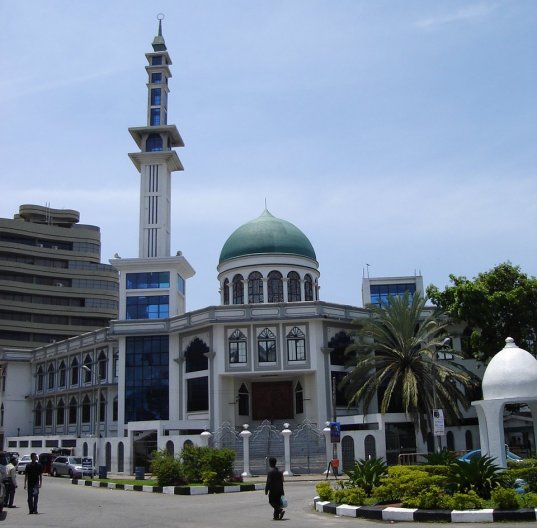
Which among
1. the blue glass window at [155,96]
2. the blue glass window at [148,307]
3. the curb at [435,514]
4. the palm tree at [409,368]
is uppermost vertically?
the blue glass window at [155,96]

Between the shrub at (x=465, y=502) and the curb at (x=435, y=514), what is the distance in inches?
7.4

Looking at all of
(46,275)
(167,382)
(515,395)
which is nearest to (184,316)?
(167,382)

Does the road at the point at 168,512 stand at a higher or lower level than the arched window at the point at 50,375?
lower

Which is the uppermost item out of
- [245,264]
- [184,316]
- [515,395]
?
[245,264]

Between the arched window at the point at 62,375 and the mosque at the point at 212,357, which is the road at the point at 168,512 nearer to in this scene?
the mosque at the point at 212,357

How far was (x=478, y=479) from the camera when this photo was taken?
15266mm

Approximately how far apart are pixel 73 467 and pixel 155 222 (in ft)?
62.3

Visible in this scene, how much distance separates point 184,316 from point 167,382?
4518mm

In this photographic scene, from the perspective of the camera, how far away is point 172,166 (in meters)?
52.6

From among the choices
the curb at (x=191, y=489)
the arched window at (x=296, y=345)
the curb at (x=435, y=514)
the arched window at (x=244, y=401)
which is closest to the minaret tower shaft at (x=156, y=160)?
the arched window at (x=244, y=401)

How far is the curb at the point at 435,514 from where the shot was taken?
13750mm

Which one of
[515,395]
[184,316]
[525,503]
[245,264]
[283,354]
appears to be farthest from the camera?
[245,264]

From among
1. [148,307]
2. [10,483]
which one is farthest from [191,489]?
[148,307]

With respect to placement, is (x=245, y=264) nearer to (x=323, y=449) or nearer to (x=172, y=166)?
(x=172, y=166)
